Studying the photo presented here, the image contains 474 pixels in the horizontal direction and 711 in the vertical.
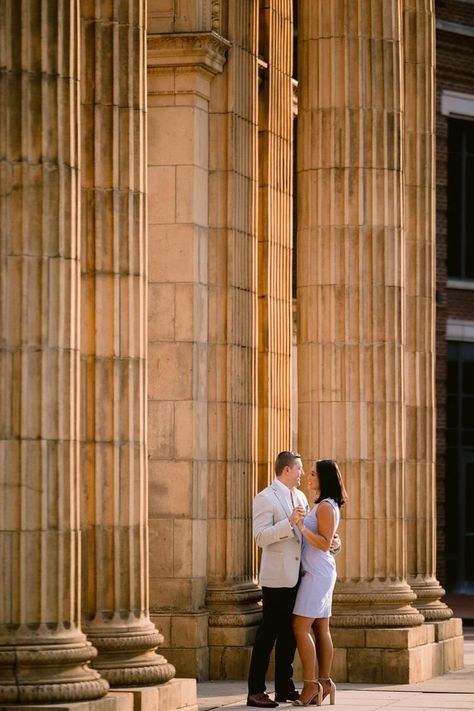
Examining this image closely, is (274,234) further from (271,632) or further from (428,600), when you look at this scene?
(271,632)

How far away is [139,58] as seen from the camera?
14516mm

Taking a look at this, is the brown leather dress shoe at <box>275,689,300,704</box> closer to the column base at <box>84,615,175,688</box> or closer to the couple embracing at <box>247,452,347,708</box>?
the couple embracing at <box>247,452,347,708</box>

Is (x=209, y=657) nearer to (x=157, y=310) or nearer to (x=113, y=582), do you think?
(x=157, y=310)

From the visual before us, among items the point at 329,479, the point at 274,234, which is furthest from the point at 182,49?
the point at 329,479

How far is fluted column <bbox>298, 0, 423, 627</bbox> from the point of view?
1964 cm

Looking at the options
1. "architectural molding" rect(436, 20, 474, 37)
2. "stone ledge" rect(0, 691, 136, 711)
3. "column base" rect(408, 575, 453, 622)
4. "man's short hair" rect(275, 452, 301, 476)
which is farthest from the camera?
"architectural molding" rect(436, 20, 474, 37)

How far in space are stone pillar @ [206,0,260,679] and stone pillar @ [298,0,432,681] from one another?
0.71 meters

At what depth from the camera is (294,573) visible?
16.2m

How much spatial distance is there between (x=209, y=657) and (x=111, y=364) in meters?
5.19

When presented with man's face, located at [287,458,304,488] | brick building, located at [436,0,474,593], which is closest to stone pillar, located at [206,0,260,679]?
man's face, located at [287,458,304,488]

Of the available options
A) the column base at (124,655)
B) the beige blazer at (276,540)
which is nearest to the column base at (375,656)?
the beige blazer at (276,540)

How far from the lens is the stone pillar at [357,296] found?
1962 centimetres

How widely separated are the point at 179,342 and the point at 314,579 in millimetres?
3157

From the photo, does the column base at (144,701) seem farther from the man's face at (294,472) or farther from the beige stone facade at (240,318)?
the man's face at (294,472)
